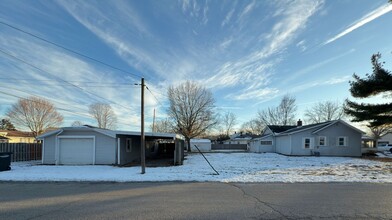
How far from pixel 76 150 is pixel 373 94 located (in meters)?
25.5

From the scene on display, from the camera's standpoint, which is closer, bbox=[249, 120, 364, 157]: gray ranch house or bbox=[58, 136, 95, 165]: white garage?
bbox=[58, 136, 95, 165]: white garage

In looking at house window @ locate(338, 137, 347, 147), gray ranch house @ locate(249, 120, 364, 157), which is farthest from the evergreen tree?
house window @ locate(338, 137, 347, 147)

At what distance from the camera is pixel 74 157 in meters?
21.2

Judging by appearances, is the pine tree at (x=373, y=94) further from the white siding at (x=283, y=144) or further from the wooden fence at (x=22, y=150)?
the wooden fence at (x=22, y=150)

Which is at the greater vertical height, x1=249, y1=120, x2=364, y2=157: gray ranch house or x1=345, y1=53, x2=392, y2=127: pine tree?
x1=345, y1=53, x2=392, y2=127: pine tree

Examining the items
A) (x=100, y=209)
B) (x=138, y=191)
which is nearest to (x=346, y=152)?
(x=138, y=191)

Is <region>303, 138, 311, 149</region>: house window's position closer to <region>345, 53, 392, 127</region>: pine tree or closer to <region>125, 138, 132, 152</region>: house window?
<region>345, 53, 392, 127</region>: pine tree

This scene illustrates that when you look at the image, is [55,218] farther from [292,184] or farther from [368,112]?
[368,112]

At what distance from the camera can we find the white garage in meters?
21.2

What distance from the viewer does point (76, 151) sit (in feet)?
69.9

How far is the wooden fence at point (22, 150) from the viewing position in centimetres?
2281

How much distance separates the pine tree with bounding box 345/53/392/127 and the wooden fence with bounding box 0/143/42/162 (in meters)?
29.5

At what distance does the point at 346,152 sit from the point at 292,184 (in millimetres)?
26023

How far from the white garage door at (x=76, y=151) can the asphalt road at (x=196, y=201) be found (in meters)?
9.47
